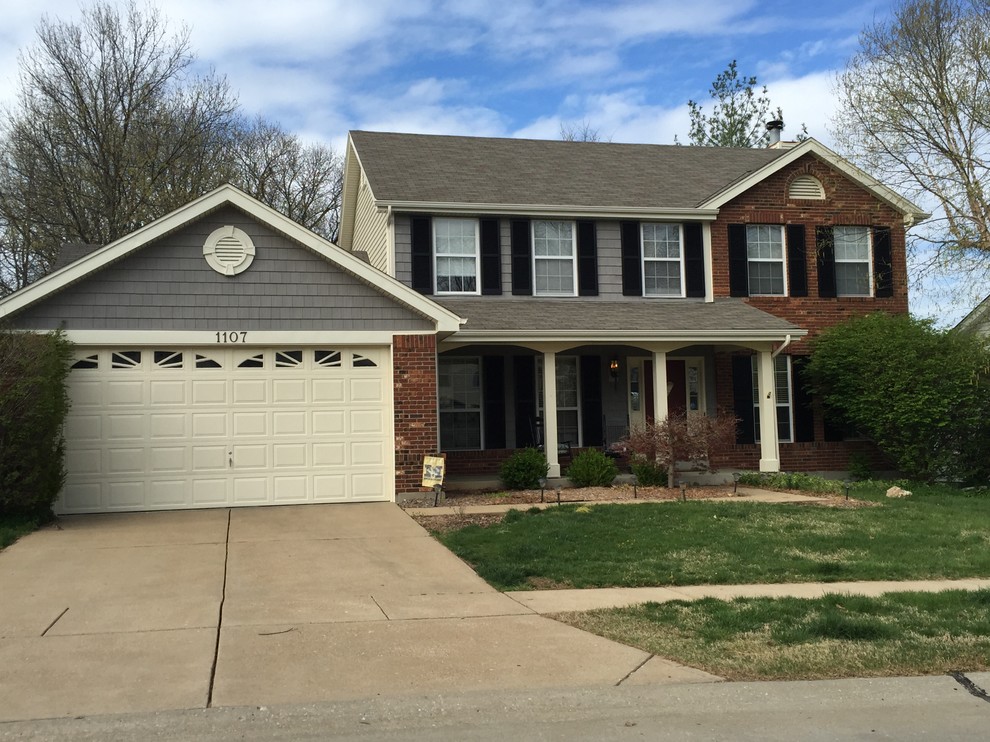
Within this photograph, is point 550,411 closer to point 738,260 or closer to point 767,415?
point 767,415

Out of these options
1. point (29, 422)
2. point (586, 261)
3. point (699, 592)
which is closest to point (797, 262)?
point (586, 261)

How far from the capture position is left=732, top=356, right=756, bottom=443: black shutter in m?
18.2

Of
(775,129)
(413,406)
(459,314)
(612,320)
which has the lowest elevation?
(413,406)

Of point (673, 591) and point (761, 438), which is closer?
point (673, 591)

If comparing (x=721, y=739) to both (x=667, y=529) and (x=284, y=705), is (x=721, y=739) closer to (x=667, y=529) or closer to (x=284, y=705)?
(x=284, y=705)

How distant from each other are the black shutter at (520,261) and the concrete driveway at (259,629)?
7621mm

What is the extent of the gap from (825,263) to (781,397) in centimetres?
295

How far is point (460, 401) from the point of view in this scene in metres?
17.5

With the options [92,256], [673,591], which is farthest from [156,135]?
[673,591]

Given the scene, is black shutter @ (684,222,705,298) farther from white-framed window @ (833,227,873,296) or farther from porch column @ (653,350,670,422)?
white-framed window @ (833,227,873,296)

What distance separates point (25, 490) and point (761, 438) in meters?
12.6

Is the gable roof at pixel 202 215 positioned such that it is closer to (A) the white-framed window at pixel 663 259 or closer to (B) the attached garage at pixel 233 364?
(B) the attached garage at pixel 233 364

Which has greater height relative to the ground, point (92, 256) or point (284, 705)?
point (92, 256)

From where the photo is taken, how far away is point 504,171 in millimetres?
19375
